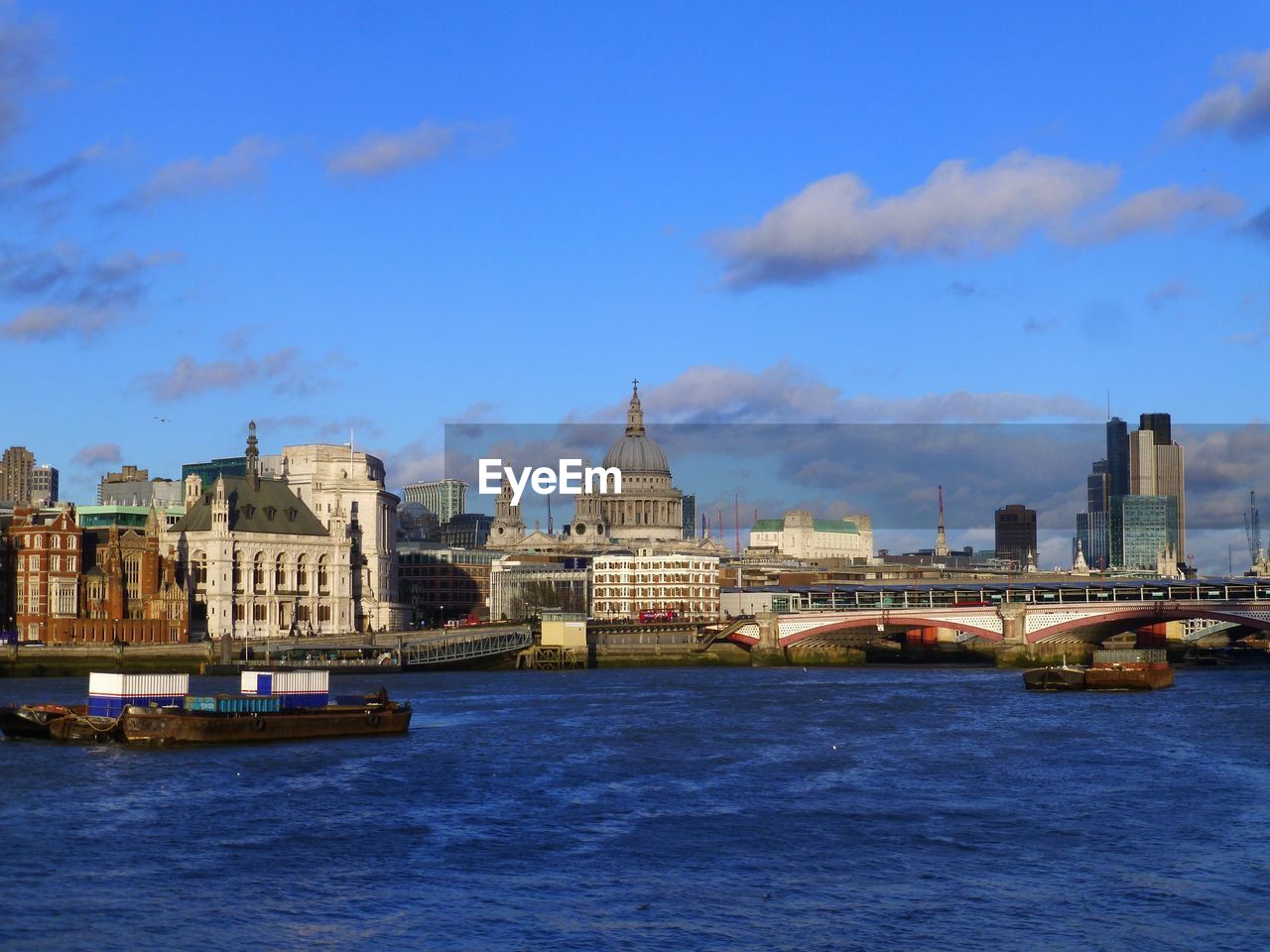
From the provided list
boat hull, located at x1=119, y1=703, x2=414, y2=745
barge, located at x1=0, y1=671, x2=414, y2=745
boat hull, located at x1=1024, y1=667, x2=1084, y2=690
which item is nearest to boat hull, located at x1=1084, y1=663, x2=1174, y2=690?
boat hull, located at x1=1024, y1=667, x2=1084, y2=690

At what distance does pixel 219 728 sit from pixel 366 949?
46.4 meters

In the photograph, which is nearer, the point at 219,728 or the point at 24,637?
the point at 219,728

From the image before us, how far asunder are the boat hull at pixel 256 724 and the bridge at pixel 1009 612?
82.5m

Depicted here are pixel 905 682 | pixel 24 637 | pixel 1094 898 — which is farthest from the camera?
pixel 24 637

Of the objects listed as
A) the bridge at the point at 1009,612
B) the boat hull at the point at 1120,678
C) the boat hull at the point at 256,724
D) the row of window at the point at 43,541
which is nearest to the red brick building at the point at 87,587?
the row of window at the point at 43,541

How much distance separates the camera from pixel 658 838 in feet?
207

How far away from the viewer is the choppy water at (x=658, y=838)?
1982 inches

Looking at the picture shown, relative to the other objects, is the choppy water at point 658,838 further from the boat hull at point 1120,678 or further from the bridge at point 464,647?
the bridge at point 464,647

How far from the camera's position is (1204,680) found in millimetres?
148250

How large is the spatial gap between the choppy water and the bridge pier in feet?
254

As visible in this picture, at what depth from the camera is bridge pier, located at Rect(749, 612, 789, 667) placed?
181375 millimetres

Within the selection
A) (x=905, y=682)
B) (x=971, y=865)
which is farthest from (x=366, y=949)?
(x=905, y=682)

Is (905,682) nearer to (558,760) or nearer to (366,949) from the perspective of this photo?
(558,760)

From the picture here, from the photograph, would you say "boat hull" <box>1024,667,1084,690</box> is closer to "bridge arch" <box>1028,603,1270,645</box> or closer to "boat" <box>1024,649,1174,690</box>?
"boat" <box>1024,649,1174,690</box>
